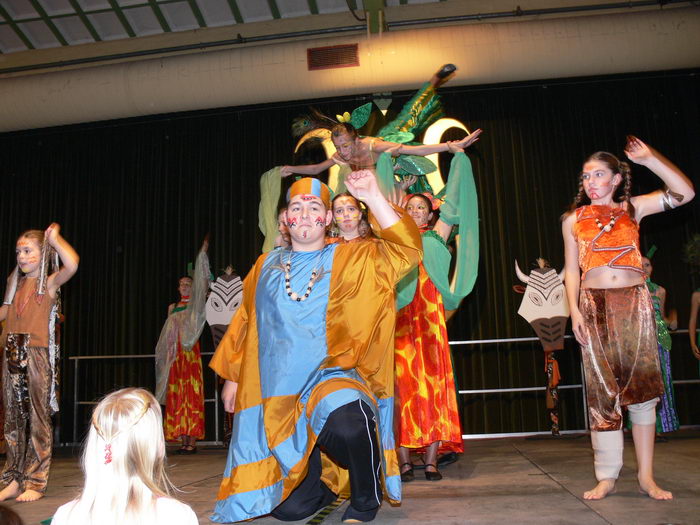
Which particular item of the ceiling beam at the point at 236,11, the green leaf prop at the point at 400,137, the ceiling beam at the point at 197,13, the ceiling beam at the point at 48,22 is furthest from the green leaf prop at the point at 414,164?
the ceiling beam at the point at 48,22

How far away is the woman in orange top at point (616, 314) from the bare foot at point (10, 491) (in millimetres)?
2615

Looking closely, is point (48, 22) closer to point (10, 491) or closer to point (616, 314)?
point (10, 491)

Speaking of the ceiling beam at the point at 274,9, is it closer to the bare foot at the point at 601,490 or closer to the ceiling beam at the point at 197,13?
the ceiling beam at the point at 197,13

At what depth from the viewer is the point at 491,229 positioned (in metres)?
6.85

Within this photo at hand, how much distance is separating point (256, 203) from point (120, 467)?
249 inches

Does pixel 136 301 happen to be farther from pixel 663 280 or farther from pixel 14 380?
pixel 663 280

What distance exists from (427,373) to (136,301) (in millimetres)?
4918

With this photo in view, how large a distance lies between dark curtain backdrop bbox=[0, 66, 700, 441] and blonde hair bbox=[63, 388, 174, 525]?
5.68 m

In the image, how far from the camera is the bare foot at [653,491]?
8.29ft

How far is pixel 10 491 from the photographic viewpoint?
3170 millimetres

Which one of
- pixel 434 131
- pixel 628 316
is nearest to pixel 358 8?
pixel 434 131

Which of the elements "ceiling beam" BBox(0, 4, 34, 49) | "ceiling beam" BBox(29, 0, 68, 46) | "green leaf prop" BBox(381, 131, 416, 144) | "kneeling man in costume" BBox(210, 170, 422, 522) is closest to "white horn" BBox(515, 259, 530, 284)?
"green leaf prop" BBox(381, 131, 416, 144)


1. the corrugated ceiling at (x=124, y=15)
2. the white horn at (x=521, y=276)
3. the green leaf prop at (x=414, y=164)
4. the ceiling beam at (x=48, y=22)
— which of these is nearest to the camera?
the green leaf prop at (x=414, y=164)

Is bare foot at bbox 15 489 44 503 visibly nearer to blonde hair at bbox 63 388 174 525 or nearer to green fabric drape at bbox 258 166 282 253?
green fabric drape at bbox 258 166 282 253
